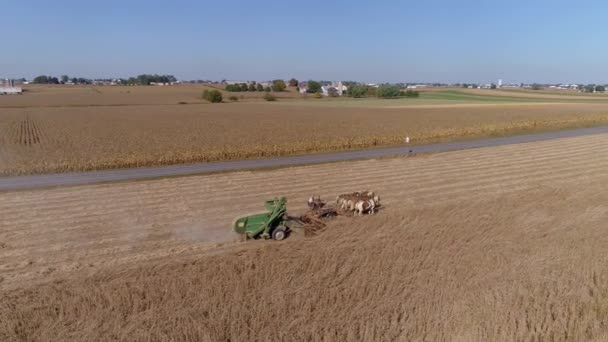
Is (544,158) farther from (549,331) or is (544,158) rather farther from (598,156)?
(549,331)

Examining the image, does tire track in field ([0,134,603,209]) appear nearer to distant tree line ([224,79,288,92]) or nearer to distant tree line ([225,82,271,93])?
distant tree line ([225,82,271,93])

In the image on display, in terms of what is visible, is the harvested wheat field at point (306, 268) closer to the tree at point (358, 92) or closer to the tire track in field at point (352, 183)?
the tire track in field at point (352, 183)

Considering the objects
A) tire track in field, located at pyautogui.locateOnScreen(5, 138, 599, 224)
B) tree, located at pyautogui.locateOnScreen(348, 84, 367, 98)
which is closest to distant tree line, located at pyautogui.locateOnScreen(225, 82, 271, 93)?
tree, located at pyautogui.locateOnScreen(348, 84, 367, 98)

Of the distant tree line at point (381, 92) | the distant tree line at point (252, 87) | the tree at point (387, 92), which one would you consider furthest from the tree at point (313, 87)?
the tree at point (387, 92)

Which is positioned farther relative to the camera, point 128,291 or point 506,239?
point 506,239

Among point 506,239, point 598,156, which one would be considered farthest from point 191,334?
point 598,156

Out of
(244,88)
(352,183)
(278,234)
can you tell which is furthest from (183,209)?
(244,88)
